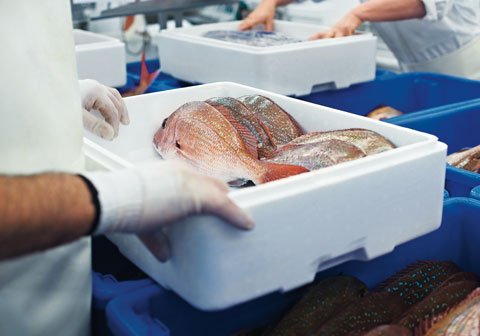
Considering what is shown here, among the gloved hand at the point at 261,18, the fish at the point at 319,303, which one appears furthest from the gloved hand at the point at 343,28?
the fish at the point at 319,303

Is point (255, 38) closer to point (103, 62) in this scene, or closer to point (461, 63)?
point (103, 62)

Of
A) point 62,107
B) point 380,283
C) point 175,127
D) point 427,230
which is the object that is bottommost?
point 380,283

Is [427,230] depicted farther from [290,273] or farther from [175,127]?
[175,127]

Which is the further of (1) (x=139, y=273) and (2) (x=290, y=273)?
(1) (x=139, y=273)

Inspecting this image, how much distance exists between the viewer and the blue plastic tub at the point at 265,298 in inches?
33.3

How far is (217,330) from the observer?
932mm

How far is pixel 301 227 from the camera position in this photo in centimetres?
77

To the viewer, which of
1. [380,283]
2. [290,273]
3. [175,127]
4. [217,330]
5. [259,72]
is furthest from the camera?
[259,72]

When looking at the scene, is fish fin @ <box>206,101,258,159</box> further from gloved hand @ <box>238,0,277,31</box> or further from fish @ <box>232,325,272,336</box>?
gloved hand @ <box>238,0,277,31</box>

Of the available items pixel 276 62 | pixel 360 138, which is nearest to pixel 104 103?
pixel 360 138

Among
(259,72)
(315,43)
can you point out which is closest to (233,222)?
A: (259,72)

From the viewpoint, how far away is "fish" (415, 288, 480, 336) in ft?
2.83

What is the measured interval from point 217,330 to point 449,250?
546 millimetres

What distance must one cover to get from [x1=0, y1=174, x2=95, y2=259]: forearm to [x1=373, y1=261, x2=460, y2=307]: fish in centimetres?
60
